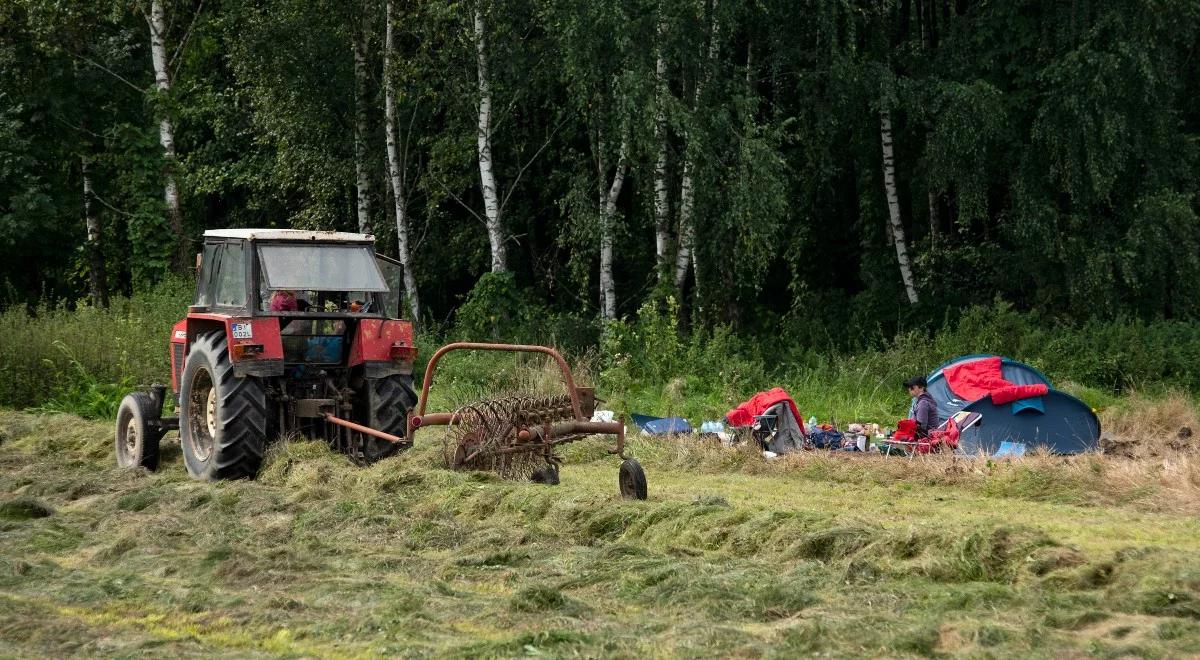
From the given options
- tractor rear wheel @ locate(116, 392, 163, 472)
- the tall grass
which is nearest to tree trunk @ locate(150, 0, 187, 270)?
the tall grass

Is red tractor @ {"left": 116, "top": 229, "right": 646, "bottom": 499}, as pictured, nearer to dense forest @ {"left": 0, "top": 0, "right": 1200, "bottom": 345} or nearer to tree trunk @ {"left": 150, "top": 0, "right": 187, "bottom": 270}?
dense forest @ {"left": 0, "top": 0, "right": 1200, "bottom": 345}

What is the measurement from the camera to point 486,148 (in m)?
20.7

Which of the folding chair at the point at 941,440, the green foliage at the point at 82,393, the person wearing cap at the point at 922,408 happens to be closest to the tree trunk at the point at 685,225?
the person wearing cap at the point at 922,408

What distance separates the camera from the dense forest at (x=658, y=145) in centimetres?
1820

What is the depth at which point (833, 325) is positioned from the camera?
21.0m

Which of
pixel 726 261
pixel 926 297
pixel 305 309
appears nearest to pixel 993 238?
pixel 926 297

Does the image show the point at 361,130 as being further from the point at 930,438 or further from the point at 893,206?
the point at 930,438

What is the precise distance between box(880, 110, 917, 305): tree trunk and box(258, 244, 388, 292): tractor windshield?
11.0 meters

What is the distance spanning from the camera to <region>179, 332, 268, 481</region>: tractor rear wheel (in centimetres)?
1022

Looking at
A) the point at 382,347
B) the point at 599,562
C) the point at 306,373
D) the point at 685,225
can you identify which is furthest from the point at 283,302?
the point at 685,225

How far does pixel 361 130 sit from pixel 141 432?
12.2 meters

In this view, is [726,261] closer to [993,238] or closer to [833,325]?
[833,325]

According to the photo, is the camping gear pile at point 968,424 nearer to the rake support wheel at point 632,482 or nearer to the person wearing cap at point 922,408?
the person wearing cap at point 922,408

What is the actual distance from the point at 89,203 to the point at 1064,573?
22063mm
